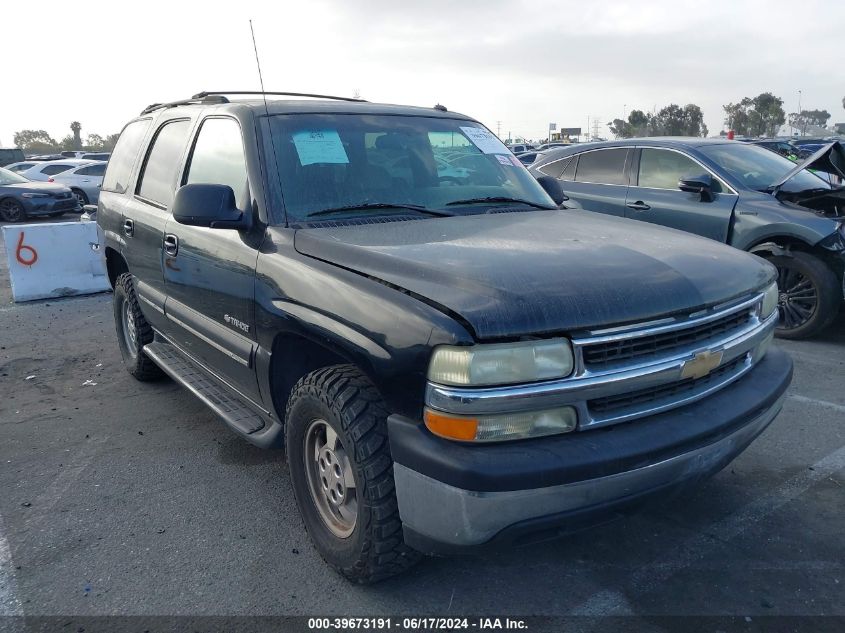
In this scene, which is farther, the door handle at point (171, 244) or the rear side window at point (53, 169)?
the rear side window at point (53, 169)

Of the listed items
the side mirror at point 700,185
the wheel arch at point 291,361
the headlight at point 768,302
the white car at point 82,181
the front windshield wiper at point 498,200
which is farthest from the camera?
the white car at point 82,181

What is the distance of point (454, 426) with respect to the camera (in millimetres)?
2125

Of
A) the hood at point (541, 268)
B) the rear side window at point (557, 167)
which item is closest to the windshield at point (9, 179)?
the rear side window at point (557, 167)

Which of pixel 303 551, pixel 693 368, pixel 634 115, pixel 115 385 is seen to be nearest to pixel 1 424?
pixel 115 385

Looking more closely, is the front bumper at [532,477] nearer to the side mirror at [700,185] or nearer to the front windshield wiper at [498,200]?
the front windshield wiper at [498,200]

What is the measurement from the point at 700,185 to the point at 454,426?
5.09m

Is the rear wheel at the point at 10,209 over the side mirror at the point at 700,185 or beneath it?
beneath

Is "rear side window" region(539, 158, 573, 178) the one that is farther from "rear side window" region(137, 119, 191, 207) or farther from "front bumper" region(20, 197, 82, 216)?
"front bumper" region(20, 197, 82, 216)

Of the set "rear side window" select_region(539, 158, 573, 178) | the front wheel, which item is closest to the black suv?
the front wheel

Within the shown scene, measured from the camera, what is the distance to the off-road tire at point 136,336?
4891 millimetres

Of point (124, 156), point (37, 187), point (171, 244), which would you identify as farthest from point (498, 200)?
point (37, 187)

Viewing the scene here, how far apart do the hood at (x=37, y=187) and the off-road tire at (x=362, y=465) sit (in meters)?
17.1

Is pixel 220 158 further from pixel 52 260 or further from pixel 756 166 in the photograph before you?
pixel 52 260

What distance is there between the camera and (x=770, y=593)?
8.57ft
